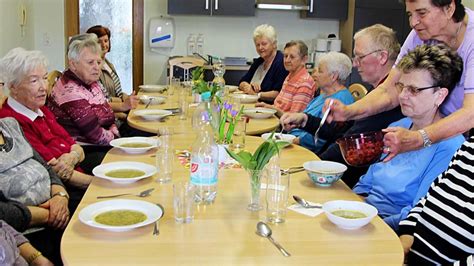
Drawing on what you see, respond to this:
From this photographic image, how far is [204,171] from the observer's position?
172cm

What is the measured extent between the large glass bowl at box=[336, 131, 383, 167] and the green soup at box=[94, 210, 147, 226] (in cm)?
83

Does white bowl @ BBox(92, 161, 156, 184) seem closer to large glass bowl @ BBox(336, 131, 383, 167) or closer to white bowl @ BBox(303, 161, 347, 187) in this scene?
white bowl @ BBox(303, 161, 347, 187)

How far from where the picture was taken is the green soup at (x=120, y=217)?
5.07ft

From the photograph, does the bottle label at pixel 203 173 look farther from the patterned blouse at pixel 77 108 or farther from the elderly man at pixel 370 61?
the patterned blouse at pixel 77 108

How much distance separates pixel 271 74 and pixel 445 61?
2883 millimetres

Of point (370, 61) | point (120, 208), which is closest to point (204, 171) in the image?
point (120, 208)

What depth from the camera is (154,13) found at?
20.6ft

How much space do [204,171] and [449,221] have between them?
0.79 meters

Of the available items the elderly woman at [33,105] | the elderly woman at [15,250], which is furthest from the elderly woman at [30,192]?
the elderly woman at [33,105]

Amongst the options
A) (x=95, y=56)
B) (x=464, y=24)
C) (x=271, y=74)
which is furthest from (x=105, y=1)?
(x=464, y=24)

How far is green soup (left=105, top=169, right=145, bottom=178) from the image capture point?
201 centimetres

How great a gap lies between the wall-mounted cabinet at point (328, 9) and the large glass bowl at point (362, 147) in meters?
4.48

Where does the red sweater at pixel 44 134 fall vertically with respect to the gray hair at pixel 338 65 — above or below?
below

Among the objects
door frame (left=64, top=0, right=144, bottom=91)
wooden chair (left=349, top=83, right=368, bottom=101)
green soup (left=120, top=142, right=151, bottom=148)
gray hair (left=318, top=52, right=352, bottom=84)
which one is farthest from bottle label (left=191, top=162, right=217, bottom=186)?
door frame (left=64, top=0, right=144, bottom=91)
